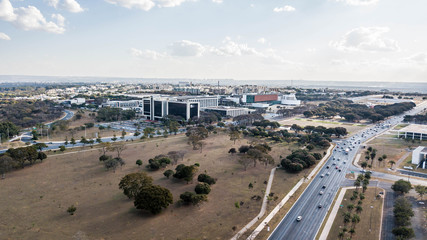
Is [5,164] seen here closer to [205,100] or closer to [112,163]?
[112,163]

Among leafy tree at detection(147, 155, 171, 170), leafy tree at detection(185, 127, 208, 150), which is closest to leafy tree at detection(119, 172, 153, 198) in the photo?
leafy tree at detection(147, 155, 171, 170)

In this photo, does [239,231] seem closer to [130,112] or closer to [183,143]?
[183,143]

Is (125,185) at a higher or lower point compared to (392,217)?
higher

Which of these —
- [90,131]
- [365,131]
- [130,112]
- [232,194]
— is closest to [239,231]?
[232,194]

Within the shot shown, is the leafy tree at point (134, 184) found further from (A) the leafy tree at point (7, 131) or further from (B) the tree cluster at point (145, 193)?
(A) the leafy tree at point (7, 131)

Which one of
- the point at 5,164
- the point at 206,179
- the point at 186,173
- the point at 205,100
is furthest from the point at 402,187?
the point at 205,100
